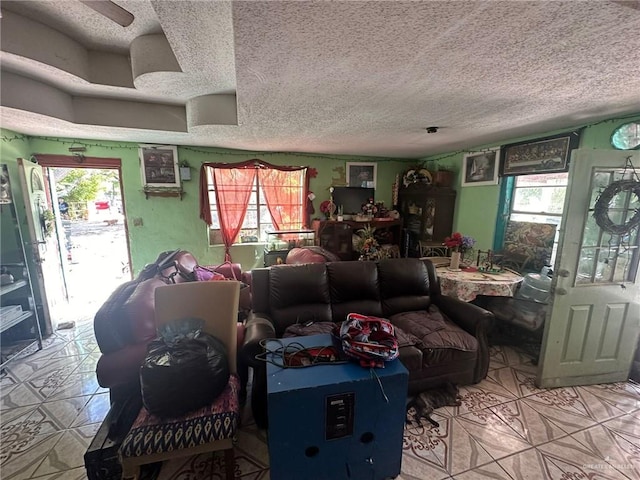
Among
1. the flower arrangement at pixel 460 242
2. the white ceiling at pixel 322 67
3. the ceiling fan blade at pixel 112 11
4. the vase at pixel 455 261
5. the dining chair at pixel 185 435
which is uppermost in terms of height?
the ceiling fan blade at pixel 112 11

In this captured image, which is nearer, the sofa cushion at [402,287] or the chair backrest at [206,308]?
the chair backrest at [206,308]

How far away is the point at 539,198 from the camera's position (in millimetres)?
3059

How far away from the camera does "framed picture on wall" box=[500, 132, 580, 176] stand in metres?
2.70

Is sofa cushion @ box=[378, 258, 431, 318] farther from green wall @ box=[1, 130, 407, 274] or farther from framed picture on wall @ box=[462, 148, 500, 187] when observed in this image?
green wall @ box=[1, 130, 407, 274]

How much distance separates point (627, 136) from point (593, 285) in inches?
51.7

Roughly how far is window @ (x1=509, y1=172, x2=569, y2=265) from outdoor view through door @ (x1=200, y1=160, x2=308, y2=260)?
3.07m

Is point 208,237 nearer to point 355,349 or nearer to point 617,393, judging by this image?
point 355,349

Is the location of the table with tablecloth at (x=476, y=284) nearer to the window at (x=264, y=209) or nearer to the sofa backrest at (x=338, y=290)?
the sofa backrest at (x=338, y=290)

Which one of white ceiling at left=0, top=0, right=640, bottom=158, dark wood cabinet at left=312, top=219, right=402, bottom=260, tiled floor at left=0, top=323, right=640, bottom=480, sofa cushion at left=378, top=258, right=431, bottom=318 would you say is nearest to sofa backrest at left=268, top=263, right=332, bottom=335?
sofa cushion at left=378, top=258, right=431, bottom=318

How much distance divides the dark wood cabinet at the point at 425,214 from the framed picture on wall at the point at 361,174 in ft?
2.01

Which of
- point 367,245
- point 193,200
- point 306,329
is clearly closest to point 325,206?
point 367,245

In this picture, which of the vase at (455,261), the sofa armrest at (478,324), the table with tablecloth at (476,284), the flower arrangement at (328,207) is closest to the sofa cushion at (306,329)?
the sofa armrest at (478,324)

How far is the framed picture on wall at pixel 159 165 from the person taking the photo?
12.6ft

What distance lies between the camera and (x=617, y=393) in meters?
2.12
